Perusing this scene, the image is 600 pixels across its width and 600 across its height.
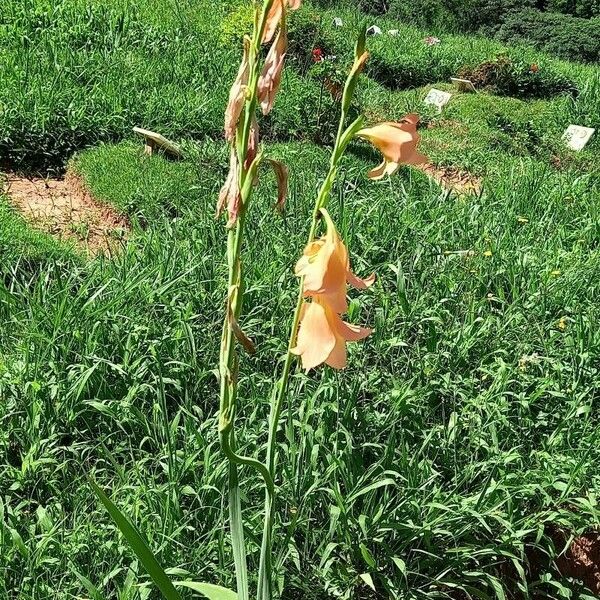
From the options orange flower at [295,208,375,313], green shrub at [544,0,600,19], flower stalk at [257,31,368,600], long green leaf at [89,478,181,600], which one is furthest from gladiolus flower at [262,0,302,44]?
green shrub at [544,0,600,19]

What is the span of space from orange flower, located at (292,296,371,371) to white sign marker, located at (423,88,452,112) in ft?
20.3

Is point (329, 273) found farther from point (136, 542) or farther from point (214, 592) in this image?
point (214, 592)

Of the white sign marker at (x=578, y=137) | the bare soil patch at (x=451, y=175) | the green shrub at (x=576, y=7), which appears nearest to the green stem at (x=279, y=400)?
the bare soil patch at (x=451, y=175)

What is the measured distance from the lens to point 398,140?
40.8 inches

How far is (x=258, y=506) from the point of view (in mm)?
1952

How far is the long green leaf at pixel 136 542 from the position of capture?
1073 millimetres

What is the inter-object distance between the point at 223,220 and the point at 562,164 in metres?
3.87

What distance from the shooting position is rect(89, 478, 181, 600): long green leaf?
1073 mm

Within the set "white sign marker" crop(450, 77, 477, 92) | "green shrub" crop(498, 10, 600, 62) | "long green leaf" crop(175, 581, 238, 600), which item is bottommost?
"green shrub" crop(498, 10, 600, 62)

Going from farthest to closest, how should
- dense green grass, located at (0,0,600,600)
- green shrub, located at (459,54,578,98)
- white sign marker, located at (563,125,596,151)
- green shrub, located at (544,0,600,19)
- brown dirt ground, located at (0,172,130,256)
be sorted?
green shrub, located at (544,0,600,19) < green shrub, located at (459,54,578,98) < white sign marker, located at (563,125,596,151) < brown dirt ground, located at (0,172,130,256) < dense green grass, located at (0,0,600,600)

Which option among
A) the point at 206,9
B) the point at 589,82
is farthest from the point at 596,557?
the point at 589,82

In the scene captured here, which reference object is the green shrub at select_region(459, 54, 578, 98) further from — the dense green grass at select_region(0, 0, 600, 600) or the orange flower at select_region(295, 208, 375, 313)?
the orange flower at select_region(295, 208, 375, 313)

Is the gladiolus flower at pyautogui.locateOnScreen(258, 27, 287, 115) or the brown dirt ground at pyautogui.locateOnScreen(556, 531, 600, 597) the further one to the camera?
the brown dirt ground at pyautogui.locateOnScreen(556, 531, 600, 597)

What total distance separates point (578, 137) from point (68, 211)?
4532mm
